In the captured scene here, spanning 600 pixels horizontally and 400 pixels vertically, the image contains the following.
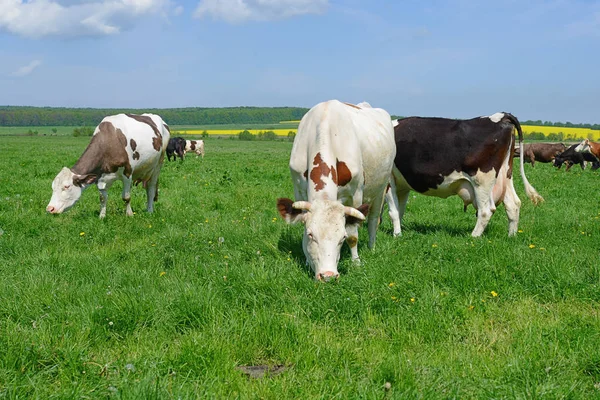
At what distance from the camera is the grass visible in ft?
12.3

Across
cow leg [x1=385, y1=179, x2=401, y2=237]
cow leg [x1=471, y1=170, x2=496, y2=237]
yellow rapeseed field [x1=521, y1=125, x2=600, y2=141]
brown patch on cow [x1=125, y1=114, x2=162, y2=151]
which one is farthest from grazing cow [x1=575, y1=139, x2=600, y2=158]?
yellow rapeseed field [x1=521, y1=125, x2=600, y2=141]

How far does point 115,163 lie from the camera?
36.4 feet

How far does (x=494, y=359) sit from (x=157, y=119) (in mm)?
10933

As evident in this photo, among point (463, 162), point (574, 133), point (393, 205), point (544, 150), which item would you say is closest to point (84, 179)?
point (393, 205)

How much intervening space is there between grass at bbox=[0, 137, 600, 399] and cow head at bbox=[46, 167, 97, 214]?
5.73 feet

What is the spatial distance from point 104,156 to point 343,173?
21.2 feet

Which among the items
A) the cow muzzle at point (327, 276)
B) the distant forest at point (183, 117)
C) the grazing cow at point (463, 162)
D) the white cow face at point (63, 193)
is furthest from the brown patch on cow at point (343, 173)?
the distant forest at point (183, 117)

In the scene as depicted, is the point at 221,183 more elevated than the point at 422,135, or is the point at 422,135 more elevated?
the point at 422,135

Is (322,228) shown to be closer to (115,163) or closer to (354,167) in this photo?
(354,167)

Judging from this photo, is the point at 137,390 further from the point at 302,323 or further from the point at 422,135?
the point at 422,135

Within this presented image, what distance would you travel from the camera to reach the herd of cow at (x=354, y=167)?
6.10m

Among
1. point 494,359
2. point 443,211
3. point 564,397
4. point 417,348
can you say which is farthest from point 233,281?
point 443,211

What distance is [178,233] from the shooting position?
8336 millimetres

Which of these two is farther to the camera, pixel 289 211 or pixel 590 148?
pixel 590 148
